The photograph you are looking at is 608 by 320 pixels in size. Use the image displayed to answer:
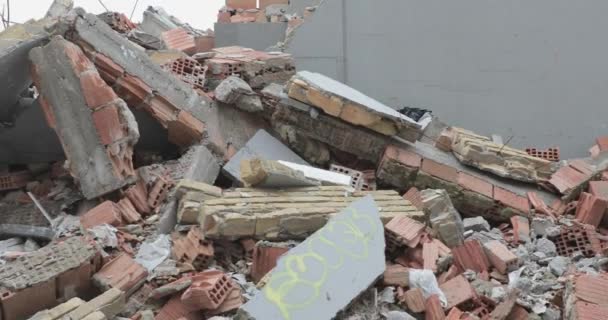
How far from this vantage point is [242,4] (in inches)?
424

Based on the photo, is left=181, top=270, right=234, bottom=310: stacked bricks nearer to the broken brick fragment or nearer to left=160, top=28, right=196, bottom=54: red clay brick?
the broken brick fragment

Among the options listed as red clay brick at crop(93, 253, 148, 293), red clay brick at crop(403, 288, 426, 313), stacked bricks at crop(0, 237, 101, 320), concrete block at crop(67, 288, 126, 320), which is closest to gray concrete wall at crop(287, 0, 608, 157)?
red clay brick at crop(403, 288, 426, 313)

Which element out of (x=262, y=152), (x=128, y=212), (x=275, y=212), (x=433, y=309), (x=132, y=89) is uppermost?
(x=132, y=89)

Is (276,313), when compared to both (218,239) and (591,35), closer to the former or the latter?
(218,239)

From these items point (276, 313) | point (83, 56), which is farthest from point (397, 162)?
point (83, 56)

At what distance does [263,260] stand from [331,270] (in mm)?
534

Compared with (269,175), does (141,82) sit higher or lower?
higher

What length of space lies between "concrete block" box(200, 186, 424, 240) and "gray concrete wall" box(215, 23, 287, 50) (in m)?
3.57

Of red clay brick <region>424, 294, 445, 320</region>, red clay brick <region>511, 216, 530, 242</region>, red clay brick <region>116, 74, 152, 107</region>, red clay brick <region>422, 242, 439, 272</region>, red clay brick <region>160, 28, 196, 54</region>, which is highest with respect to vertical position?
red clay brick <region>160, 28, 196, 54</region>

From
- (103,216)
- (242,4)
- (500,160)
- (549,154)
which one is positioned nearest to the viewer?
(103,216)

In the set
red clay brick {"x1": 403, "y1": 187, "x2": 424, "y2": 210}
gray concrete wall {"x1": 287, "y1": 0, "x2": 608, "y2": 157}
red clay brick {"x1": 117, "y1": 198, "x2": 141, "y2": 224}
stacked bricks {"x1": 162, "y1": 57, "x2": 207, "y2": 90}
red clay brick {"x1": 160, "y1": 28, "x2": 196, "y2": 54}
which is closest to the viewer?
red clay brick {"x1": 117, "y1": 198, "x2": 141, "y2": 224}

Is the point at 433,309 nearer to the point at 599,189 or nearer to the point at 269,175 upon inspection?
the point at 269,175

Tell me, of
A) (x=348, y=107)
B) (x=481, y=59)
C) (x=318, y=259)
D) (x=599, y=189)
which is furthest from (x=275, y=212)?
(x=481, y=59)

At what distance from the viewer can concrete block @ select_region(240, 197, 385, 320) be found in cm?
443
